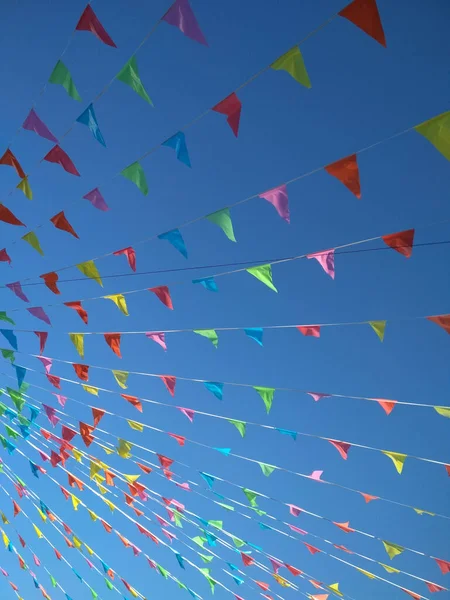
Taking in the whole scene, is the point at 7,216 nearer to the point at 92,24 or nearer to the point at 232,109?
the point at 92,24

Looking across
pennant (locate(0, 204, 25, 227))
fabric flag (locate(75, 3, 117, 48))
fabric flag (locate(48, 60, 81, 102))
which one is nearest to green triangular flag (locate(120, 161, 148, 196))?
fabric flag (locate(48, 60, 81, 102))

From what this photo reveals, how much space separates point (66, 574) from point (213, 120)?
5.23m

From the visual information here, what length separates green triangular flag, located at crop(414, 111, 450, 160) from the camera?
1522 millimetres

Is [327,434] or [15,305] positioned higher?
[327,434]

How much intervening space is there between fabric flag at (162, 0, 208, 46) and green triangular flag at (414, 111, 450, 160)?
1.96ft

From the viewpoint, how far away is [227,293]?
12.4ft

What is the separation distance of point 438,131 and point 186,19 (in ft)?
2.30

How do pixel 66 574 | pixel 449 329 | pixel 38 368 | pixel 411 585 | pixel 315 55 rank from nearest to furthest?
pixel 449 329, pixel 315 55, pixel 38 368, pixel 411 585, pixel 66 574

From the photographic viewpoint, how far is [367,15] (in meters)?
1.43

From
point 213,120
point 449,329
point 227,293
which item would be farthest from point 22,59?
point 449,329

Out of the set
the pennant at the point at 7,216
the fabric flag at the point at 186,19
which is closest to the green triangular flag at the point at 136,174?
the fabric flag at the point at 186,19

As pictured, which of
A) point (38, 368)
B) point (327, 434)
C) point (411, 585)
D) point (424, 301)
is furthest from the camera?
point (411, 585)

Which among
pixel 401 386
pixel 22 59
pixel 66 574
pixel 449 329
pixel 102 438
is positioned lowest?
pixel 66 574

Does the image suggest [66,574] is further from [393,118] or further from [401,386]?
[393,118]
